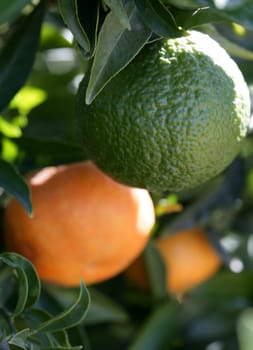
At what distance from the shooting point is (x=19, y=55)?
1.12m

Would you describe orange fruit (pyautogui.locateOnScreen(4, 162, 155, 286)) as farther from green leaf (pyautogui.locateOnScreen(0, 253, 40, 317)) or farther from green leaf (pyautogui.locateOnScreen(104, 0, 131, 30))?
green leaf (pyautogui.locateOnScreen(104, 0, 131, 30))

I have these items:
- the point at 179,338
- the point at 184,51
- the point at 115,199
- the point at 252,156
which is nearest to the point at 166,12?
A: the point at 184,51

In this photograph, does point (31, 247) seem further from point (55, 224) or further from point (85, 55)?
point (85, 55)

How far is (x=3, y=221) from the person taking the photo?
1.28 meters

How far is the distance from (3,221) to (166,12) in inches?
21.0

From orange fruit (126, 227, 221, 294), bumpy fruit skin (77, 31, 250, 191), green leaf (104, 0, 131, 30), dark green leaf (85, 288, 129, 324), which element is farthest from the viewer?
orange fruit (126, 227, 221, 294)

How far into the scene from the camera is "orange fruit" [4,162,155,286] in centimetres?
116

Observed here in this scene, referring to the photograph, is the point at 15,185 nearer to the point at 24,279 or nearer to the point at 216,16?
the point at 24,279

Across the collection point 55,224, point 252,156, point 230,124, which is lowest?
point 252,156

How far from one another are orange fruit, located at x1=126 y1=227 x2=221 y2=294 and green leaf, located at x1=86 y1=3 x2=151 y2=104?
672 millimetres

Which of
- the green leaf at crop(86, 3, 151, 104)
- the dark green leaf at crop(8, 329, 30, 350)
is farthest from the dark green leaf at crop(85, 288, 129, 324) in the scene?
the green leaf at crop(86, 3, 151, 104)

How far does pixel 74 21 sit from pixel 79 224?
1.27 ft

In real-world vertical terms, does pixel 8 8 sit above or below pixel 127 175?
above

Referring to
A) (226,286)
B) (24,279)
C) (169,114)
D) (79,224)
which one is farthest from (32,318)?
(226,286)
